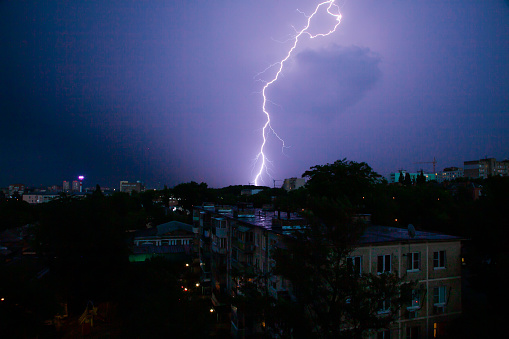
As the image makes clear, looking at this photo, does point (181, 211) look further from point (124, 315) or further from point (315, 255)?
point (315, 255)

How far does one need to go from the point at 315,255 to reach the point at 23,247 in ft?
87.4

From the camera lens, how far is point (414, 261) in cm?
1134

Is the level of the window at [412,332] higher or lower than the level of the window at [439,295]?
lower

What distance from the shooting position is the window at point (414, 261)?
37.0 ft

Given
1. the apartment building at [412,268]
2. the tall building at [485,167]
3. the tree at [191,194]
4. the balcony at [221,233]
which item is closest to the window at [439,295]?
the apartment building at [412,268]

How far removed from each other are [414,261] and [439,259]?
1084mm

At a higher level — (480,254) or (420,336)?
(480,254)

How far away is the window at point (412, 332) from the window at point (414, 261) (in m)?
2.07

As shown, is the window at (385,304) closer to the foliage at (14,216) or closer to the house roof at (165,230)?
the house roof at (165,230)

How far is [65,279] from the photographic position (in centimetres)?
1641

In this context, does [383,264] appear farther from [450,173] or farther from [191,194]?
[450,173]

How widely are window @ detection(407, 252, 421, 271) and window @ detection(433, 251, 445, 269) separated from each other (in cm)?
68

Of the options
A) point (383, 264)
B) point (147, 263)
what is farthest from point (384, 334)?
point (147, 263)

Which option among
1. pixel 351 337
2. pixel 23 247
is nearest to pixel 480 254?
pixel 351 337
